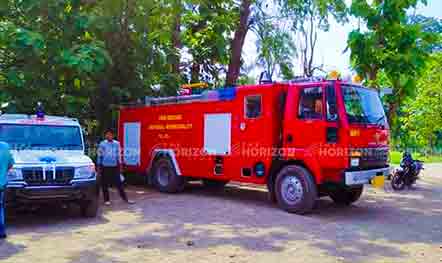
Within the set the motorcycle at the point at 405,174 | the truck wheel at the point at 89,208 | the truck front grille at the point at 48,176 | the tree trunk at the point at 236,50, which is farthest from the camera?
the tree trunk at the point at 236,50

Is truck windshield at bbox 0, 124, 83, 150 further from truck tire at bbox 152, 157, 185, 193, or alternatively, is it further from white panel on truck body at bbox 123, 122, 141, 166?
white panel on truck body at bbox 123, 122, 141, 166

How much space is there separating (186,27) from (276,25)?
161 inches

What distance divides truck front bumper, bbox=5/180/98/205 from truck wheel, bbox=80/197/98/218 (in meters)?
0.15

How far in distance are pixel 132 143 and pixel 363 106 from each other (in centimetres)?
725

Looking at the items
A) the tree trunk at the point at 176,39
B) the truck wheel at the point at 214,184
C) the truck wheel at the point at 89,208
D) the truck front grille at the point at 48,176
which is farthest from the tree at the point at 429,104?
the truck front grille at the point at 48,176

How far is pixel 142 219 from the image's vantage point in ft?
29.4

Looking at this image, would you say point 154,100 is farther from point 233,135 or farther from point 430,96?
point 430,96

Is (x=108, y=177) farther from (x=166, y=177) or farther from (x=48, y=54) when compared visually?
(x=48, y=54)

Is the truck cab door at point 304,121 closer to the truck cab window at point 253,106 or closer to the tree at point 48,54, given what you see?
the truck cab window at point 253,106

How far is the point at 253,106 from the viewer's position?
10383 mm

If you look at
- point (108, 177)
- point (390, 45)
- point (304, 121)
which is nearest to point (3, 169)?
point (108, 177)

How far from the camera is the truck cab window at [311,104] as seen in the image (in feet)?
30.3

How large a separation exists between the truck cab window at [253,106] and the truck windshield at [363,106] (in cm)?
195

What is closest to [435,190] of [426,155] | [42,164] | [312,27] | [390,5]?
[390,5]
